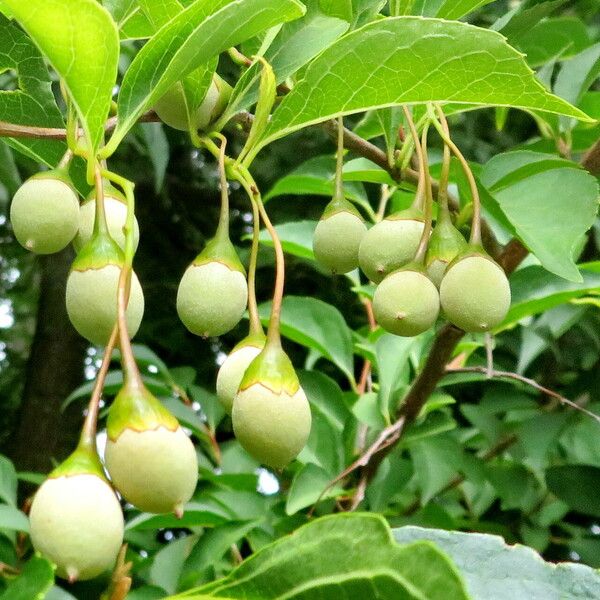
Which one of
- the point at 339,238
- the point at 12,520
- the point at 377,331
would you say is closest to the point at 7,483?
the point at 12,520

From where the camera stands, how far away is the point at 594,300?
1.27 m

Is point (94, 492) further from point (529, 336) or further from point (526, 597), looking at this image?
point (529, 336)

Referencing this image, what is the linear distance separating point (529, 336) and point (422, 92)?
947 mm

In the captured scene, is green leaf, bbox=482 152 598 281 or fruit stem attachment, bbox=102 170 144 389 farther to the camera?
green leaf, bbox=482 152 598 281

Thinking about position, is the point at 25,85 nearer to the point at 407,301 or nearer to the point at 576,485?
the point at 407,301

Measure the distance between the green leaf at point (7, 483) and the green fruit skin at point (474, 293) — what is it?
31.2 inches

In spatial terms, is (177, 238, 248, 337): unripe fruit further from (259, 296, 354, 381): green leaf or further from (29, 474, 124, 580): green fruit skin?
(259, 296, 354, 381): green leaf

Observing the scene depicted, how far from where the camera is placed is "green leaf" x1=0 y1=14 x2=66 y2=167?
758 millimetres

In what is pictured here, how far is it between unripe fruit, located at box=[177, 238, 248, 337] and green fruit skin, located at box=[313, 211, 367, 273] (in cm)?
14

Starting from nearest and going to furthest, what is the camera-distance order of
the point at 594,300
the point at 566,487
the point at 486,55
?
the point at 486,55
the point at 594,300
the point at 566,487

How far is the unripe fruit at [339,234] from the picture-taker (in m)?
0.86

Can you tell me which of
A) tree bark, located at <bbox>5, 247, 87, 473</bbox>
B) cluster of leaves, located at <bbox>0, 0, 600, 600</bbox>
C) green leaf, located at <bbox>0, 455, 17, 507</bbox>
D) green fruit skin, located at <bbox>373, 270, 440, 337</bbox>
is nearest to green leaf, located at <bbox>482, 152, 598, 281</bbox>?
cluster of leaves, located at <bbox>0, 0, 600, 600</bbox>

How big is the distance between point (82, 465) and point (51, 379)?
1933 mm

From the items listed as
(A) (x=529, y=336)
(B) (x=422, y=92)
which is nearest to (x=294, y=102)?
(B) (x=422, y=92)
